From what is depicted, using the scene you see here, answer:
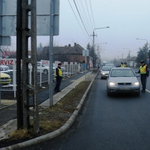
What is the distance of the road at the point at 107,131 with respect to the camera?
464cm

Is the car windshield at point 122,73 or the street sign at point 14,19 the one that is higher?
the street sign at point 14,19

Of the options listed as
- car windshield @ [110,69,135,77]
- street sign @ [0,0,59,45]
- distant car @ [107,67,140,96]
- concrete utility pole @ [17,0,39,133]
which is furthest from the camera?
car windshield @ [110,69,135,77]

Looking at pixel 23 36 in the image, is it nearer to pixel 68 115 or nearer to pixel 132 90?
pixel 68 115

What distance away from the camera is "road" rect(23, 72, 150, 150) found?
464cm

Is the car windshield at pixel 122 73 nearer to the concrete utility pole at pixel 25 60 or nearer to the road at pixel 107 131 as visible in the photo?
the road at pixel 107 131

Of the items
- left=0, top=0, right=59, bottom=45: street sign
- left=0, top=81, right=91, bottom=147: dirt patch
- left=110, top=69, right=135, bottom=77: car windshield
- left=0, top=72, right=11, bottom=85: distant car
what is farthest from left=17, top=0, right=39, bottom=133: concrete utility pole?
left=110, top=69, right=135, bottom=77: car windshield

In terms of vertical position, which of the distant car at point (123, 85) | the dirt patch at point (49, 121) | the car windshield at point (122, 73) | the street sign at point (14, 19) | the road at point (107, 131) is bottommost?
the road at point (107, 131)

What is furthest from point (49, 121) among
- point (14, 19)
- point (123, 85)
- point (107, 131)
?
point (123, 85)

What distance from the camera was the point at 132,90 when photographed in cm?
1080

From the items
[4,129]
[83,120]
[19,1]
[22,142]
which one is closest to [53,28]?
[19,1]

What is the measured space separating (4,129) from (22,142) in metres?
1.13

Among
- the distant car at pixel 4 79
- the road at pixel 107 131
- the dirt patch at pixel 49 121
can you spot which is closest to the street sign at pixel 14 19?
the dirt patch at pixel 49 121

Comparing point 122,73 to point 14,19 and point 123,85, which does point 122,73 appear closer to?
point 123,85

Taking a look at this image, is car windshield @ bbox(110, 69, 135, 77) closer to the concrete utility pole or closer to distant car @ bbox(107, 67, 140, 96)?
distant car @ bbox(107, 67, 140, 96)
